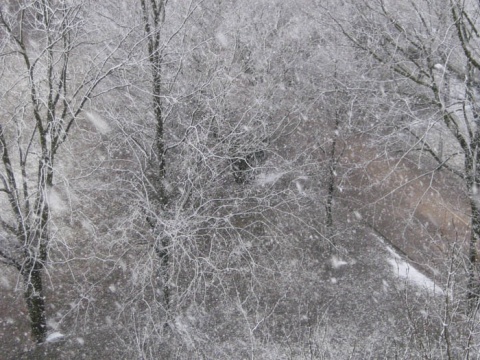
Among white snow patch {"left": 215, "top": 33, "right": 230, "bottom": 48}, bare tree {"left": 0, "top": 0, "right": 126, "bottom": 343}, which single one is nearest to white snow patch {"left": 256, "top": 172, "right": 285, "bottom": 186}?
white snow patch {"left": 215, "top": 33, "right": 230, "bottom": 48}

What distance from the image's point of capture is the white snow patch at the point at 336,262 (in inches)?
518

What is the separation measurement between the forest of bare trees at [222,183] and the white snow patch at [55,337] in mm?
42

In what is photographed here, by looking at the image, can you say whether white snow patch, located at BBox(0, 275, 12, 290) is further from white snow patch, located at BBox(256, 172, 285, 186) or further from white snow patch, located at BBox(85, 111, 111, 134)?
white snow patch, located at BBox(256, 172, 285, 186)

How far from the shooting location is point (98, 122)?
45.8 ft

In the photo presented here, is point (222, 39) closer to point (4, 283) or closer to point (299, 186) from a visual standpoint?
point (299, 186)

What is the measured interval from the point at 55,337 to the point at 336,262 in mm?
8213

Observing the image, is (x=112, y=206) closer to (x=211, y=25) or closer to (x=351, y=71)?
(x=211, y=25)

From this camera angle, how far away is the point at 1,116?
12438mm

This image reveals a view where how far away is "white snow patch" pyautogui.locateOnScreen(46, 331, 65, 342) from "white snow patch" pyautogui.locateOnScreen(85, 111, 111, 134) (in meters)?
6.72

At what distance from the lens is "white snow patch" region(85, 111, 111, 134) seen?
13977mm

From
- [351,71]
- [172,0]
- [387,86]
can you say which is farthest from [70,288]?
[387,86]

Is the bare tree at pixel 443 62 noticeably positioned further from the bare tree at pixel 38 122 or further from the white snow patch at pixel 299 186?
the white snow patch at pixel 299 186

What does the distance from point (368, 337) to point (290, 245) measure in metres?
3.77

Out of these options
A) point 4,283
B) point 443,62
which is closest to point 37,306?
point 4,283
